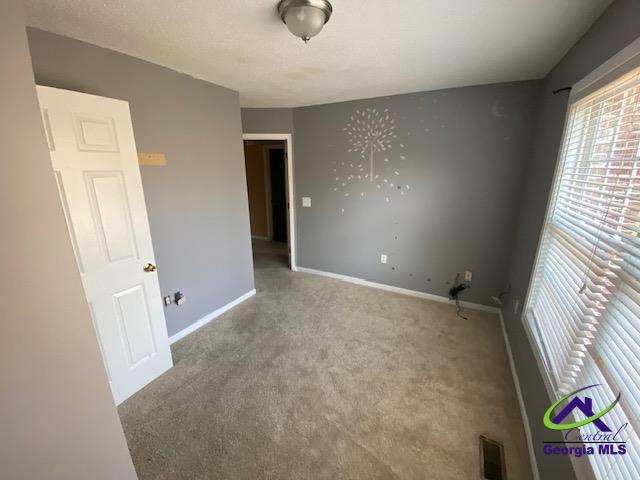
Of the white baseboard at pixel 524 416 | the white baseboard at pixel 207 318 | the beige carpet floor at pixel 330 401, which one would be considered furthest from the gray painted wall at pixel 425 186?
the white baseboard at pixel 207 318

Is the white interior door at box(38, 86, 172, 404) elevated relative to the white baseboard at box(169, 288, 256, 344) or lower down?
elevated

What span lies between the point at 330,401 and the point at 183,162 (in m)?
2.29

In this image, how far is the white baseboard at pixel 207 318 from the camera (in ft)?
8.30

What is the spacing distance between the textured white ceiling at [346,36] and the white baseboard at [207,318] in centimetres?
231

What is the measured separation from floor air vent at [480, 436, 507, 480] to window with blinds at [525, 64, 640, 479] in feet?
1.78

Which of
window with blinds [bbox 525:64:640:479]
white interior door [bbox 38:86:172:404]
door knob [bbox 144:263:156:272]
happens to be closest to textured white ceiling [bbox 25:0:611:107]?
white interior door [bbox 38:86:172:404]

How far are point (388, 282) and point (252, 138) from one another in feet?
8.97

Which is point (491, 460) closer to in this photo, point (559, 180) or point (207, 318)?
point (559, 180)

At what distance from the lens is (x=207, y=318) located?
2828mm

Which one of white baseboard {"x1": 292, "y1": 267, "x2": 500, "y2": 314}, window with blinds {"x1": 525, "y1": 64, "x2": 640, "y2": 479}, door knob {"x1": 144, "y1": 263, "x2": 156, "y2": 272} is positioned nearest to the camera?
window with blinds {"x1": 525, "y1": 64, "x2": 640, "y2": 479}

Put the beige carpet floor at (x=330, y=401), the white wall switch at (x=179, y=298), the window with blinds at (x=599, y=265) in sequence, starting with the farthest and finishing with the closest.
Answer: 1. the white wall switch at (x=179, y=298)
2. the beige carpet floor at (x=330, y=401)
3. the window with blinds at (x=599, y=265)

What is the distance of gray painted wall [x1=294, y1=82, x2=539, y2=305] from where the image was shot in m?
2.64

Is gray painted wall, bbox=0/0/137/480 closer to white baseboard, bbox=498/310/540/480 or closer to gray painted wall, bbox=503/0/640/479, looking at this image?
gray painted wall, bbox=503/0/640/479

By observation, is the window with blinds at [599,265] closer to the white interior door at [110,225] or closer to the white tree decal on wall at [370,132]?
the white tree decal on wall at [370,132]
